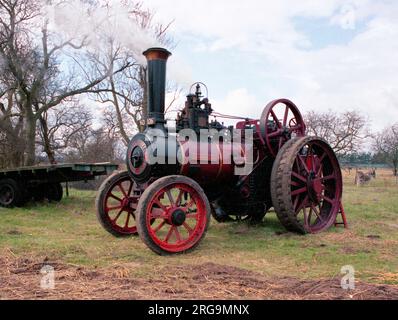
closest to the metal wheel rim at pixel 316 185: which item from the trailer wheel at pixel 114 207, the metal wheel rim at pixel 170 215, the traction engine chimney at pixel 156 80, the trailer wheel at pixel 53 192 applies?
the metal wheel rim at pixel 170 215

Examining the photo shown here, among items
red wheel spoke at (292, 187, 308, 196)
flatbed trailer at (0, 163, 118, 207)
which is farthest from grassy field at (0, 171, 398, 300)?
flatbed trailer at (0, 163, 118, 207)

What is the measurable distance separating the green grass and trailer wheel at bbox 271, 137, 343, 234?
355mm

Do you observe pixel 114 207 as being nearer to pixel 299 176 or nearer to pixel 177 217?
pixel 177 217

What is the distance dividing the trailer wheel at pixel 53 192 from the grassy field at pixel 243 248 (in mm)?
3092

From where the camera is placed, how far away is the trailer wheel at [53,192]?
12.2 meters

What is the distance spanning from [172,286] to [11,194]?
27.3ft

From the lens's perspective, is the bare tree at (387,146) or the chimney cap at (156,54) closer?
the chimney cap at (156,54)

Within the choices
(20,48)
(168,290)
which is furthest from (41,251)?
(20,48)

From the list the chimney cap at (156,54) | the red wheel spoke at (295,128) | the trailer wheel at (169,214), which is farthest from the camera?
the red wheel spoke at (295,128)

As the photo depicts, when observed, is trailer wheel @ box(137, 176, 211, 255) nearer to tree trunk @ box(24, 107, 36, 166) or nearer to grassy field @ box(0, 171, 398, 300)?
grassy field @ box(0, 171, 398, 300)

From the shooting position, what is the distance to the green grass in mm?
5141

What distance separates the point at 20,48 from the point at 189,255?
12.3 meters

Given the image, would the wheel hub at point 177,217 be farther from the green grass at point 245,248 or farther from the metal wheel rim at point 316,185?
the metal wheel rim at point 316,185

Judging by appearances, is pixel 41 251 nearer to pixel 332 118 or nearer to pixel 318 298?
pixel 318 298
